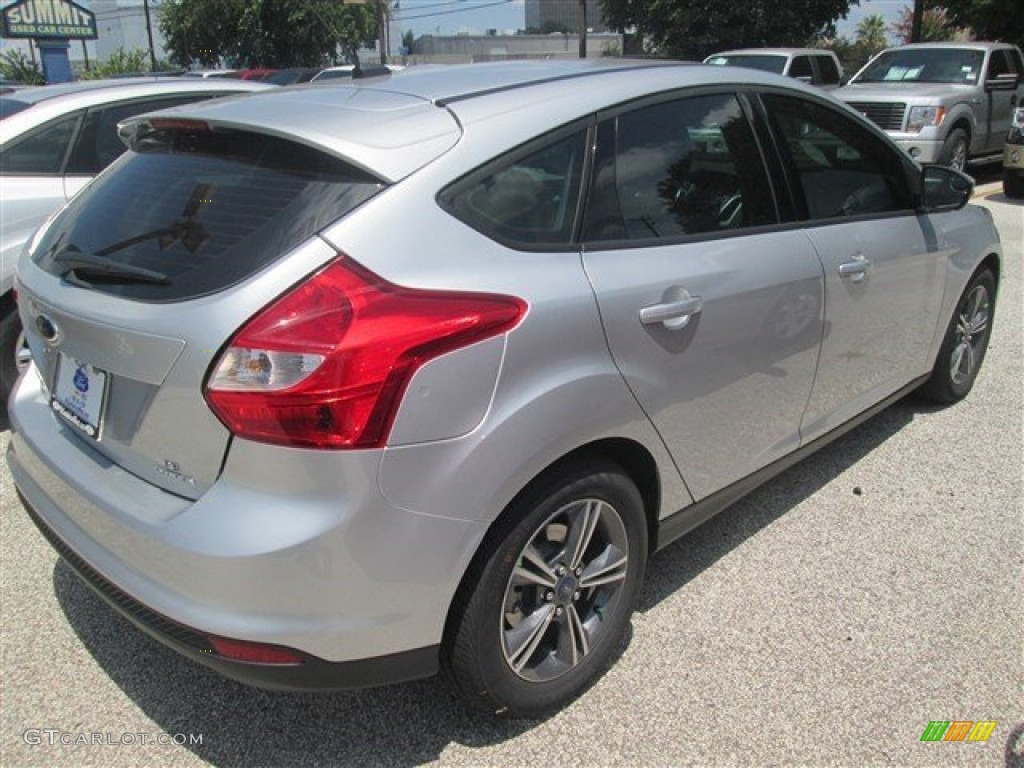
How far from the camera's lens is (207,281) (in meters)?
2.01

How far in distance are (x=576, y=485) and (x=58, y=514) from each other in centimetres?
140

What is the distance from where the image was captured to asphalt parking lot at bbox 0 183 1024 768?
7.77 feet

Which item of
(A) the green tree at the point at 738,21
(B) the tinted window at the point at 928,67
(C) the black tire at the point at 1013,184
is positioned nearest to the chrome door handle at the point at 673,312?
(C) the black tire at the point at 1013,184

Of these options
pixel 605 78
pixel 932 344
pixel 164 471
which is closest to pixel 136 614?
pixel 164 471

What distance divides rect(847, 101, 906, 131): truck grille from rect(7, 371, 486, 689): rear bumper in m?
11.4

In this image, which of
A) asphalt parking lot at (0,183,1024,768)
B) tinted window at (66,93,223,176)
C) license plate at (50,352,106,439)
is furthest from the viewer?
tinted window at (66,93,223,176)

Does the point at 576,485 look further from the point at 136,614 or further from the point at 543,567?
the point at 136,614

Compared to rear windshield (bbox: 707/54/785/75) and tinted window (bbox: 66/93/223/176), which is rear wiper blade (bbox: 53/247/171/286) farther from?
rear windshield (bbox: 707/54/785/75)

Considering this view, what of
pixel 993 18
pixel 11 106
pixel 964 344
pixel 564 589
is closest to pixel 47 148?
pixel 11 106

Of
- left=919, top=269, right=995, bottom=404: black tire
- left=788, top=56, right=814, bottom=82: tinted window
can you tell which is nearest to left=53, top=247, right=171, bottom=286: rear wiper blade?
left=919, top=269, right=995, bottom=404: black tire

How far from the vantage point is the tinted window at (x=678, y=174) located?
2467mm

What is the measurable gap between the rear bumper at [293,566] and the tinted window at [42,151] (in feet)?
9.84

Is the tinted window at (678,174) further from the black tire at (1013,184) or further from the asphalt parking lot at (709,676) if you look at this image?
the black tire at (1013,184)

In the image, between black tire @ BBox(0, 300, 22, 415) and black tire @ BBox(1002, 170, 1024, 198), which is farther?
black tire @ BBox(1002, 170, 1024, 198)
